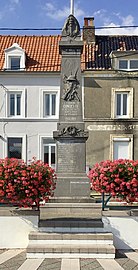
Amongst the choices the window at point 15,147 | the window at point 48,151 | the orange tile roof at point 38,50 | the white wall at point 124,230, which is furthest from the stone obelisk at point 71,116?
the window at point 15,147

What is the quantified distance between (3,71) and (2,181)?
16102mm

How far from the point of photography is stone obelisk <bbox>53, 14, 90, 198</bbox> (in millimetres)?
11023

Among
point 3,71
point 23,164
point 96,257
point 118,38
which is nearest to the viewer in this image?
point 96,257

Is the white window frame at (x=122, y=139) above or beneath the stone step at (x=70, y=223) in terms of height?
above

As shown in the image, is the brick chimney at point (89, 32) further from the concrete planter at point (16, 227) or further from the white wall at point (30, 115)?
the concrete planter at point (16, 227)

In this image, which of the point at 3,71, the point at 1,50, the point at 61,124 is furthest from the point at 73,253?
the point at 1,50

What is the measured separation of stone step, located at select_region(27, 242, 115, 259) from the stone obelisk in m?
4.02

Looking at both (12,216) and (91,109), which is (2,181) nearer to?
(12,216)

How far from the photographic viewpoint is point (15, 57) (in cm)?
2305

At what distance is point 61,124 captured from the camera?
11.2m

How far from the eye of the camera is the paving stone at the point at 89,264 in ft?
20.2

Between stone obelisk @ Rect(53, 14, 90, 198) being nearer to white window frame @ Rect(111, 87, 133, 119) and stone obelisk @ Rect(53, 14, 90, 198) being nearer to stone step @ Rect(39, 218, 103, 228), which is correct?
stone step @ Rect(39, 218, 103, 228)

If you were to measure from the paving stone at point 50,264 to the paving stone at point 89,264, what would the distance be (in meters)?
0.44

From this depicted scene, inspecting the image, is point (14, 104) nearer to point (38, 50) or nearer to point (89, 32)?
point (38, 50)
